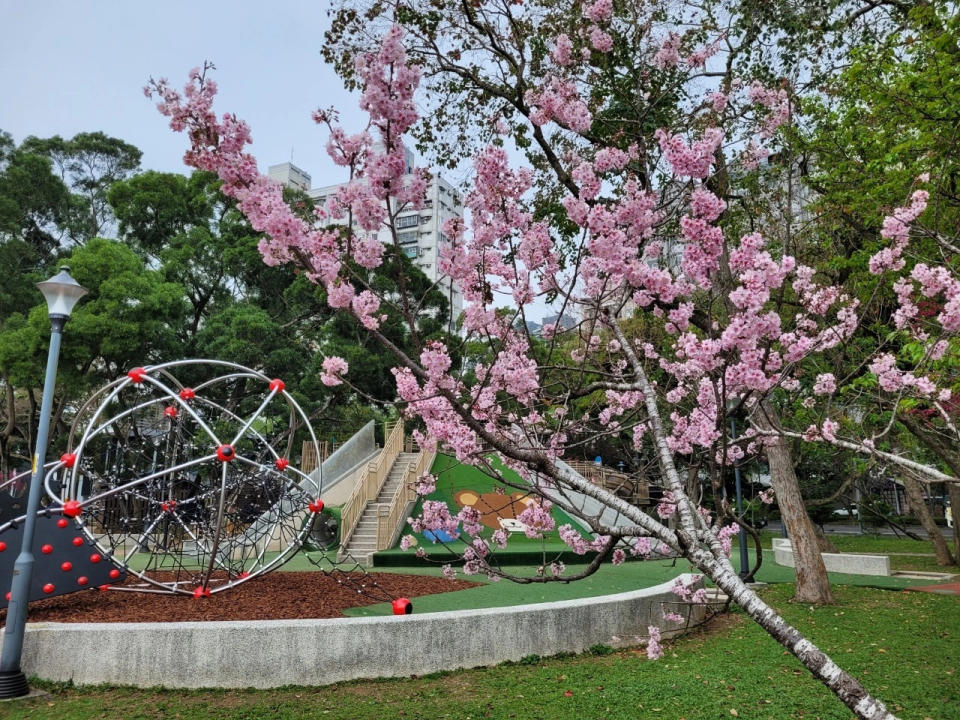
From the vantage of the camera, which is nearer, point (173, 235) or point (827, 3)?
point (827, 3)

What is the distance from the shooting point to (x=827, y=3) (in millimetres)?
9125

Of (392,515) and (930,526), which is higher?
(392,515)

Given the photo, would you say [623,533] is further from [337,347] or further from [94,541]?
[337,347]

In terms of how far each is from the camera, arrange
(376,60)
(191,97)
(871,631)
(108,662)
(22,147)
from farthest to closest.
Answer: (22,147) → (871,631) → (108,662) → (376,60) → (191,97)

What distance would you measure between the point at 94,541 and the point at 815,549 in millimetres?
10960

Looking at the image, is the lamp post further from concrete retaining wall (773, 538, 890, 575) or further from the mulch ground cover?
concrete retaining wall (773, 538, 890, 575)

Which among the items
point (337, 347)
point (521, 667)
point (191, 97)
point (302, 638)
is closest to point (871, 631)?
point (521, 667)

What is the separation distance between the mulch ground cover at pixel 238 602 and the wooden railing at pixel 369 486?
4574 millimetres

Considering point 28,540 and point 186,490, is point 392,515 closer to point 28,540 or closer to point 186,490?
point 186,490

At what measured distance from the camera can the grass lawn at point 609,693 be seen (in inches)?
225

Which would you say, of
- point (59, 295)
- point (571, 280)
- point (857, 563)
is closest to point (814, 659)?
point (571, 280)

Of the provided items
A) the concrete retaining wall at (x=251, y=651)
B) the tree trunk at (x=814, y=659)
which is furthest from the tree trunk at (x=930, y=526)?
the tree trunk at (x=814, y=659)

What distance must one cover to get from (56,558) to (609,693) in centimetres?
697

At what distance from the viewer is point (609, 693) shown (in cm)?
623
